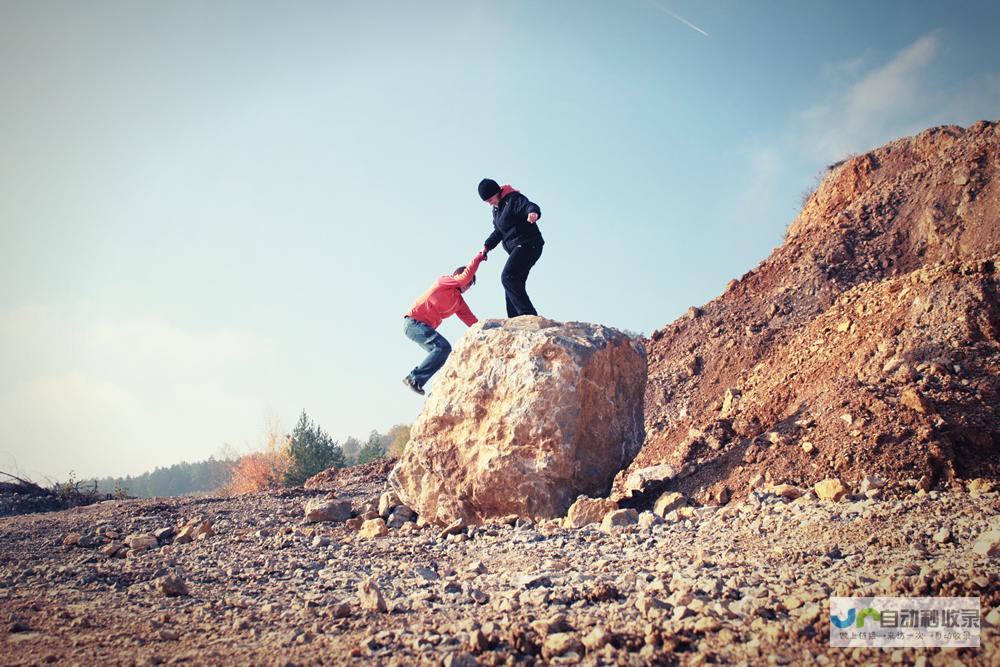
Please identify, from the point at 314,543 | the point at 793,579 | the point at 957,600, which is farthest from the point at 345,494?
the point at 957,600

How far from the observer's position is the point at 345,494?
Result: 9.04 m

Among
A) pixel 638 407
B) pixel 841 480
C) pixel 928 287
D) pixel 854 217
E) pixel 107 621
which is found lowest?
pixel 107 621

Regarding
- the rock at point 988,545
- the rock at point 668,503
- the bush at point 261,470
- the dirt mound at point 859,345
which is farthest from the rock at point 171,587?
the bush at point 261,470

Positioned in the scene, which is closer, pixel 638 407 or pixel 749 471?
pixel 749 471

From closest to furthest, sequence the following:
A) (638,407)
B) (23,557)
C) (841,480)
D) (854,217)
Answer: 1. (841,480)
2. (23,557)
3. (638,407)
4. (854,217)

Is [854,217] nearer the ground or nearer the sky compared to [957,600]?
nearer the sky

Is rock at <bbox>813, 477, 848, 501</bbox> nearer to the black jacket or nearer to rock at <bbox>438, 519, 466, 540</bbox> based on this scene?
rock at <bbox>438, 519, 466, 540</bbox>

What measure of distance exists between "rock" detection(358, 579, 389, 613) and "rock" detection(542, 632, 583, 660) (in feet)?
3.57

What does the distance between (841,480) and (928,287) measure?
13.2 feet

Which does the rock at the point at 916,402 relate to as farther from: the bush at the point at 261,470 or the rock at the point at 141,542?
the bush at the point at 261,470

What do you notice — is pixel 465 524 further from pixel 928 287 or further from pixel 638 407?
pixel 928 287

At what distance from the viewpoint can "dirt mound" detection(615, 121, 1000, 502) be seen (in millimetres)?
5605

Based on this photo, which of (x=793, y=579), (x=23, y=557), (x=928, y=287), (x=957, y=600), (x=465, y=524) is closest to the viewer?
(x=957, y=600)

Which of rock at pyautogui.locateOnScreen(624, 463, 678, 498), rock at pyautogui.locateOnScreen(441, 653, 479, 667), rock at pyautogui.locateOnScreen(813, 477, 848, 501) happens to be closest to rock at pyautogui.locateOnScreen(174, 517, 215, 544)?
rock at pyautogui.locateOnScreen(624, 463, 678, 498)
